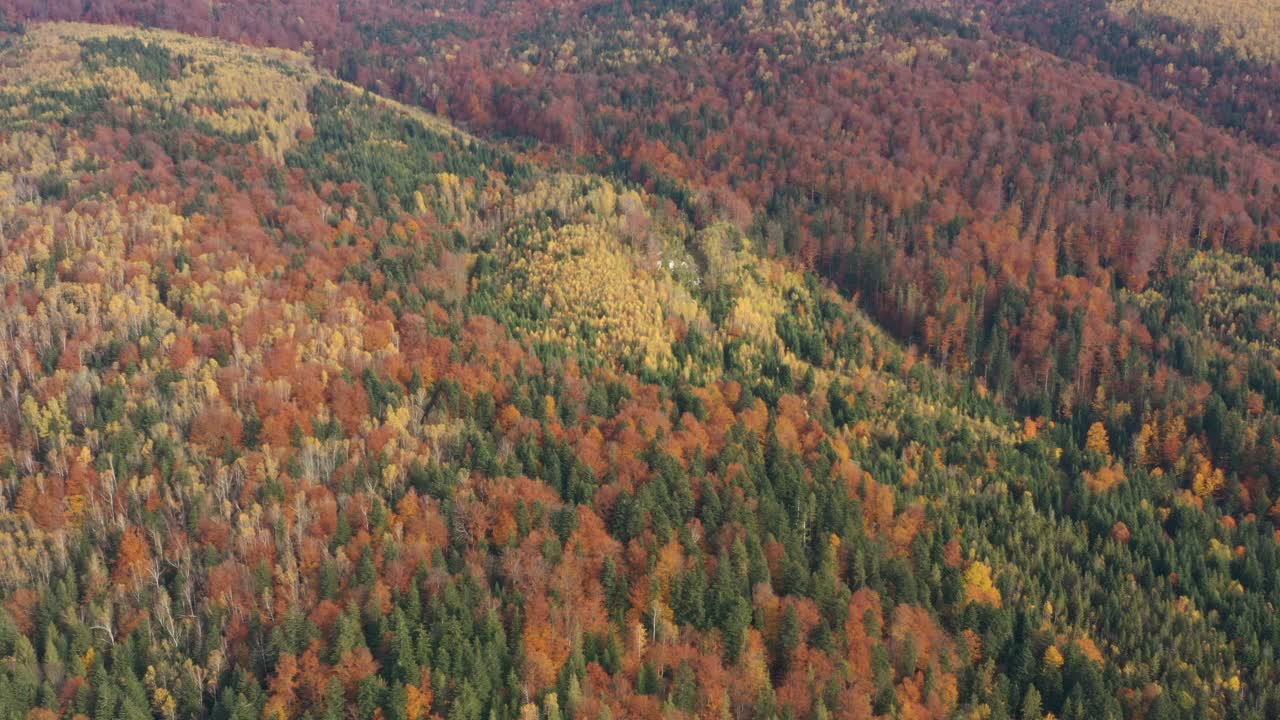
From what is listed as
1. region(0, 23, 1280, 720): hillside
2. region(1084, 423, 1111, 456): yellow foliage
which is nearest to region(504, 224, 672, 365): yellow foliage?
region(0, 23, 1280, 720): hillside

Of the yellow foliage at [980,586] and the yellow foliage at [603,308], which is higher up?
the yellow foliage at [603,308]

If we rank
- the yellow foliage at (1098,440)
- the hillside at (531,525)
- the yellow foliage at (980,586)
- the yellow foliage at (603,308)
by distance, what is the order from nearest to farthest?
the hillside at (531,525)
the yellow foliage at (980,586)
the yellow foliage at (1098,440)
the yellow foliage at (603,308)

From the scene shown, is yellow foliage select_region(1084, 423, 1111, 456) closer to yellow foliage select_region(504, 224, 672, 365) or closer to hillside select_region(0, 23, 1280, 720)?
hillside select_region(0, 23, 1280, 720)

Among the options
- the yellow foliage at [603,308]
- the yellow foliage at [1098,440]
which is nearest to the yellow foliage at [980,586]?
the yellow foliage at [1098,440]

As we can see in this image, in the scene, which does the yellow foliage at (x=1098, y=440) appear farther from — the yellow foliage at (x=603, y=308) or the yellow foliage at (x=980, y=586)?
the yellow foliage at (x=603, y=308)

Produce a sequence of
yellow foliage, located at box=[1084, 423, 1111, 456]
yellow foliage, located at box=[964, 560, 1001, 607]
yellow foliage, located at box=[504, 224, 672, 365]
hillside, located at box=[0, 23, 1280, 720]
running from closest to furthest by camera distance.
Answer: hillside, located at box=[0, 23, 1280, 720] → yellow foliage, located at box=[964, 560, 1001, 607] → yellow foliage, located at box=[1084, 423, 1111, 456] → yellow foliage, located at box=[504, 224, 672, 365]

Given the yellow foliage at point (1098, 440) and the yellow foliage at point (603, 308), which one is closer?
the yellow foliage at point (1098, 440)

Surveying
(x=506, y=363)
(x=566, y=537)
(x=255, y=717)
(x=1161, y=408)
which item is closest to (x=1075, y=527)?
(x=1161, y=408)

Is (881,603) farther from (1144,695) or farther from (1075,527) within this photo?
(1075,527)
